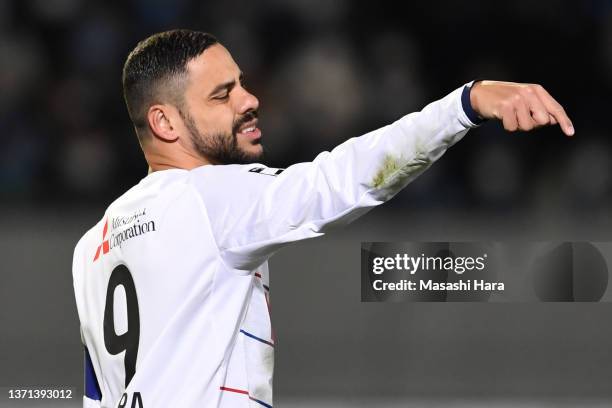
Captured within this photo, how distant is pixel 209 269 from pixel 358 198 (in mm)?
376

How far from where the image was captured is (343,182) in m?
2.06

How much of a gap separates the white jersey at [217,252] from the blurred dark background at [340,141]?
3.81 m

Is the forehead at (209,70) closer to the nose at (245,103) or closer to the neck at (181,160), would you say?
the nose at (245,103)

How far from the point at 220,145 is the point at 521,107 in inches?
33.7

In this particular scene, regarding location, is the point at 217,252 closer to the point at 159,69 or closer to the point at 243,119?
the point at 243,119

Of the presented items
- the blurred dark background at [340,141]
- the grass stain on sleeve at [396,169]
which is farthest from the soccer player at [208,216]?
the blurred dark background at [340,141]

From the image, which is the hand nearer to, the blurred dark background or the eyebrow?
the eyebrow

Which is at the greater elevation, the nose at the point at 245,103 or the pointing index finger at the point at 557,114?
the nose at the point at 245,103

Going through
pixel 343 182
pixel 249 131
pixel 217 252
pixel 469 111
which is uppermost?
pixel 249 131

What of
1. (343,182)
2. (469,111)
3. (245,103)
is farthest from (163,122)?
(469,111)

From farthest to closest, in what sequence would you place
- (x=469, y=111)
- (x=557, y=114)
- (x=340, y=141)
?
(x=340, y=141), (x=469, y=111), (x=557, y=114)

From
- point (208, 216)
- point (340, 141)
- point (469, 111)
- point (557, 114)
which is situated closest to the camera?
point (557, 114)

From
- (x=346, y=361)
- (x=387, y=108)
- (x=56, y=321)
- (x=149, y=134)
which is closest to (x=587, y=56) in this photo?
(x=387, y=108)

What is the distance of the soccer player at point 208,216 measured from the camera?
2.03 m
